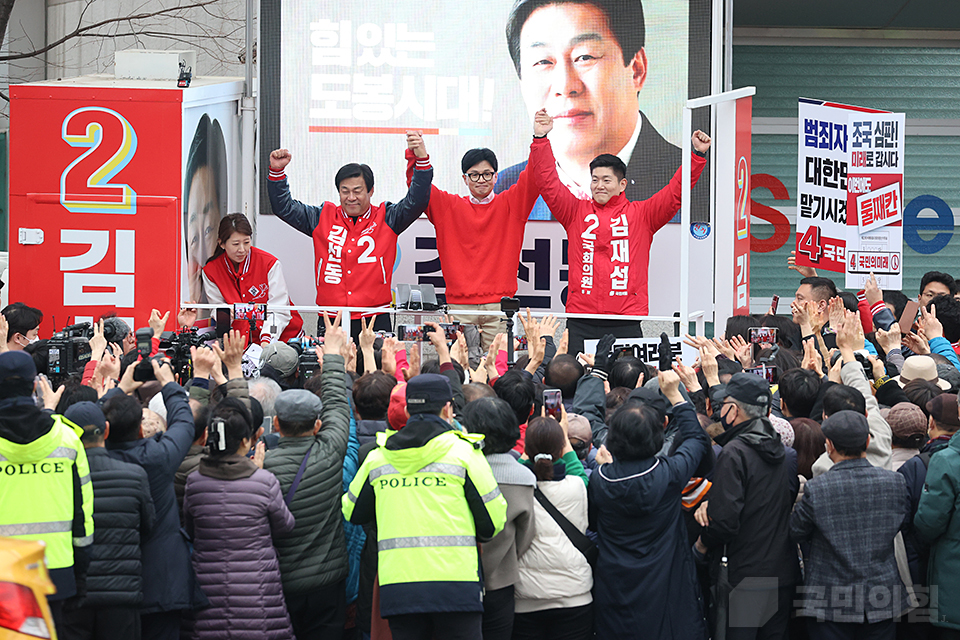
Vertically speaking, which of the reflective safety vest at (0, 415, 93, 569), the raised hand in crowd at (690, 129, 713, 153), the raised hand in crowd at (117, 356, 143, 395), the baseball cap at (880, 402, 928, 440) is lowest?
the reflective safety vest at (0, 415, 93, 569)

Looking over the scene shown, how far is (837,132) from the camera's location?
377 inches

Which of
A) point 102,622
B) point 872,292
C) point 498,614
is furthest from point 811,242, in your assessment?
point 102,622

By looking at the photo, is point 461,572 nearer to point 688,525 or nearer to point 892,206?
point 688,525

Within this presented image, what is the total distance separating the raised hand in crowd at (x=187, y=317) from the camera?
27.4ft

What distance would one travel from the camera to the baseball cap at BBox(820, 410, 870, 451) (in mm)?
4504

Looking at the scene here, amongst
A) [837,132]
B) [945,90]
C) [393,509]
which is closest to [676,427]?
[393,509]

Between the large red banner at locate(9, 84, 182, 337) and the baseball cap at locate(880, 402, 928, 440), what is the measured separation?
240 inches

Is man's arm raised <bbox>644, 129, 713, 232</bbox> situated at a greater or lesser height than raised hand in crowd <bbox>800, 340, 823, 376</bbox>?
greater

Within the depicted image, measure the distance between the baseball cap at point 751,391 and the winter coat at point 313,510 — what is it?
180cm

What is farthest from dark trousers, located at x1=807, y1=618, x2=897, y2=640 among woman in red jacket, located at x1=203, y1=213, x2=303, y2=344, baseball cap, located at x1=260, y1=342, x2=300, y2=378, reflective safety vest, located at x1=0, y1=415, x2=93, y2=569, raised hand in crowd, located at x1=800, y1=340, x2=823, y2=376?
woman in red jacket, located at x1=203, y1=213, x2=303, y2=344

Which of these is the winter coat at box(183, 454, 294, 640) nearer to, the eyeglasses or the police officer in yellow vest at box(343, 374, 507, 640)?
the police officer in yellow vest at box(343, 374, 507, 640)

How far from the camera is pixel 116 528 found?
4336mm

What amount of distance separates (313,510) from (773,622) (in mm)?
2114

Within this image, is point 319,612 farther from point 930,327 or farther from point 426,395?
point 930,327
